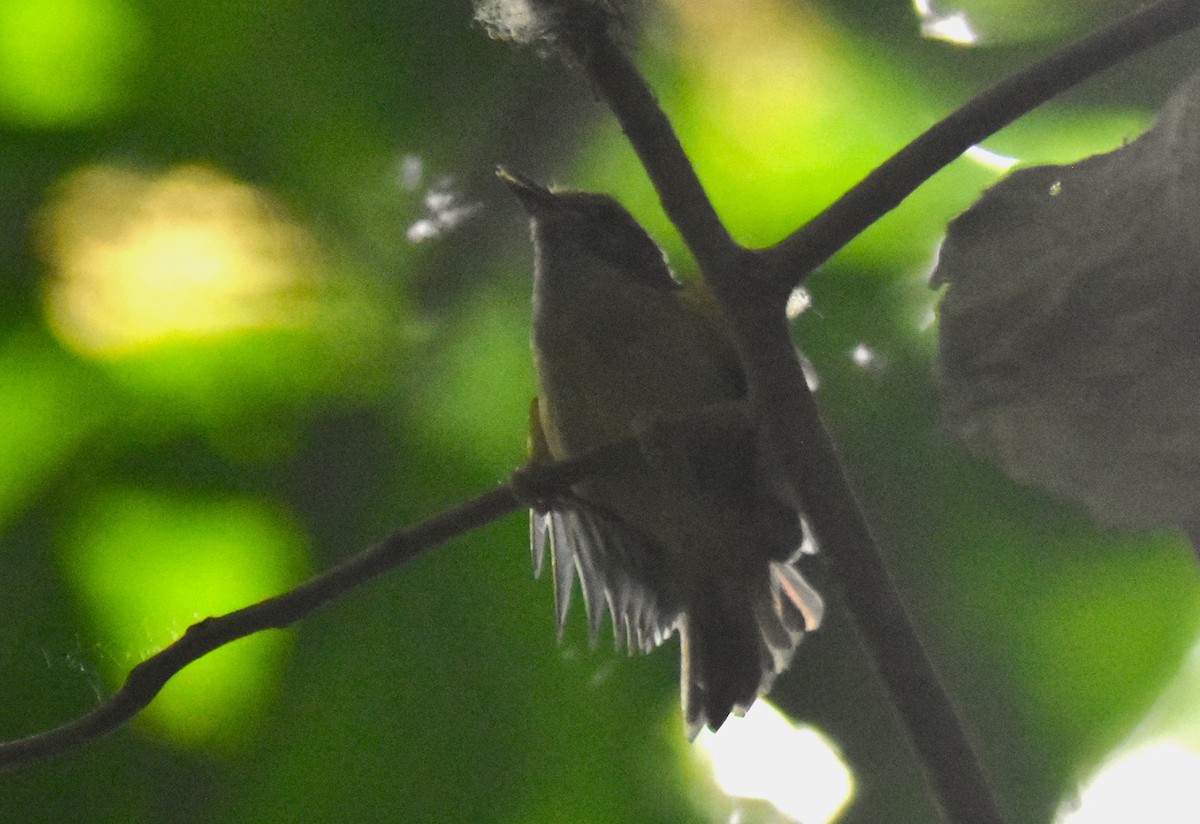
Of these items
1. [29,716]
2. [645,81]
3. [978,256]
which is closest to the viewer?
[645,81]

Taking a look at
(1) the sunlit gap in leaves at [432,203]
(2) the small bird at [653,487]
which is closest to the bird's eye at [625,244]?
(2) the small bird at [653,487]

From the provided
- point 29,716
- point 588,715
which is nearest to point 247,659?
point 29,716

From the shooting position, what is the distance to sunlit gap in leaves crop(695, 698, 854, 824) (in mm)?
1268

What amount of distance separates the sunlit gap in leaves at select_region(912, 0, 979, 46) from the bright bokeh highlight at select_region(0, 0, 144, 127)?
82 centimetres

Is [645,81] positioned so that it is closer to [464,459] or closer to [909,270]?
[909,270]

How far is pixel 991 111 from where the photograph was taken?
3.20 ft

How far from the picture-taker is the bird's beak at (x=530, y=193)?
1309 mm

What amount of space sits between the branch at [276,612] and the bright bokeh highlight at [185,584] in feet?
0.70

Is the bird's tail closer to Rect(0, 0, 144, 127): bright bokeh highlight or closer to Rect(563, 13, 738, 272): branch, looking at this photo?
Rect(563, 13, 738, 272): branch

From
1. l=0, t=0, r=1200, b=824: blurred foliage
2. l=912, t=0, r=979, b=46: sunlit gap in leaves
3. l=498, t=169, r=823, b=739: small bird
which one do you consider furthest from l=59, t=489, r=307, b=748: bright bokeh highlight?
l=912, t=0, r=979, b=46: sunlit gap in leaves

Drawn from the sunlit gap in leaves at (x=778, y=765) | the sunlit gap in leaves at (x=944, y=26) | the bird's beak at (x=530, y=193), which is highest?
the bird's beak at (x=530, y=193)

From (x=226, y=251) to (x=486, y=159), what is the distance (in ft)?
0.96

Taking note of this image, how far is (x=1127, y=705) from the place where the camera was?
48.4 inches

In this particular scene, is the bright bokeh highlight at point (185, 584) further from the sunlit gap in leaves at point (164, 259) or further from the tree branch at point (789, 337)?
the tree branch at point (789, 337)
